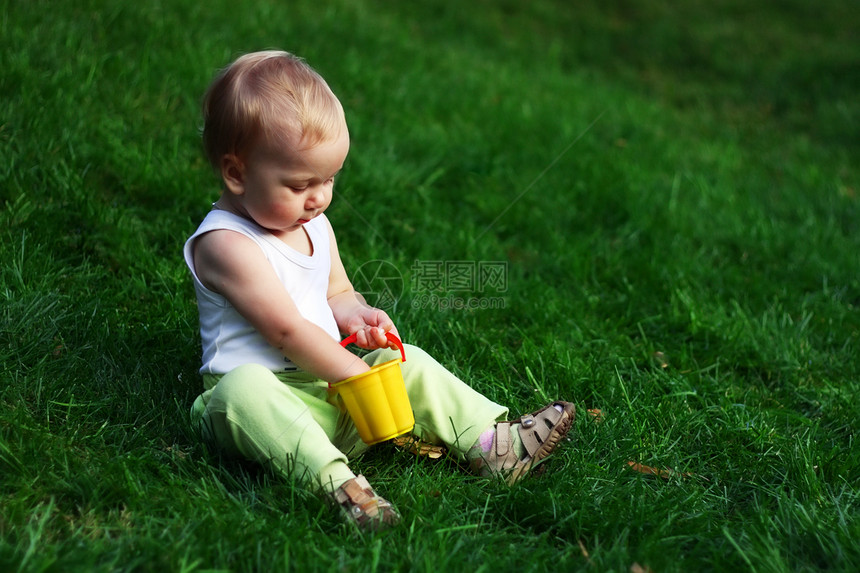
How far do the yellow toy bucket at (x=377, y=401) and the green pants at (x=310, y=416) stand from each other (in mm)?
93

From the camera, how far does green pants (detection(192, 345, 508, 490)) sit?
1.97 meters

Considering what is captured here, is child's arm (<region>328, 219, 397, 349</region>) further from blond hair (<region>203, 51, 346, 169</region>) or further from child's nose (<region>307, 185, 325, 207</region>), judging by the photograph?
blond hair (<region>203, 51, 346, 169</region>)

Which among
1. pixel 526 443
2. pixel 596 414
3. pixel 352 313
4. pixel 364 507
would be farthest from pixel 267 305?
pixel 596 414

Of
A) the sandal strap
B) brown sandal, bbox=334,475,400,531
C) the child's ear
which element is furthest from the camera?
the sandal strap

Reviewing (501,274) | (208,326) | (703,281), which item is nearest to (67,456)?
(208,326)

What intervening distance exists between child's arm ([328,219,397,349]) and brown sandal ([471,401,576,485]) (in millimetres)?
413

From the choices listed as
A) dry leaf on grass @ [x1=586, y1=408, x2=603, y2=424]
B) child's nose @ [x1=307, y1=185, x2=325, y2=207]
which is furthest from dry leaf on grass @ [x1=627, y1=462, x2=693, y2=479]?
child's nose @ [x1=307, y1=185, x2=325, y2=207]

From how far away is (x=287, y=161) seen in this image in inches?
82.0

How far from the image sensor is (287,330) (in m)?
2.08

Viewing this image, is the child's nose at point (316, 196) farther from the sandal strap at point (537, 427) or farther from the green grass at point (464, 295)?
the sandal strap at point (537, 427)

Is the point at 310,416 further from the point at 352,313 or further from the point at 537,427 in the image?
the point at 537,427

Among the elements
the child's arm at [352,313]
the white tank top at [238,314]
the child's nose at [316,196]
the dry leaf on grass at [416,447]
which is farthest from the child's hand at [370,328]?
the child's nose at [316,196]

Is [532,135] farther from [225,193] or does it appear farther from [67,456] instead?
[67,456]

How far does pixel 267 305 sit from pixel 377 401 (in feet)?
1.22
